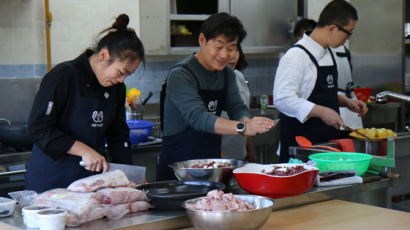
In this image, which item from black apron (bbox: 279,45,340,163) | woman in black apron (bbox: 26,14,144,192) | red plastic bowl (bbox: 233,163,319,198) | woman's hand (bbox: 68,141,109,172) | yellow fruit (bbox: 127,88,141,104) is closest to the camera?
red plastic bowl (bbox: 233,163,319,198)

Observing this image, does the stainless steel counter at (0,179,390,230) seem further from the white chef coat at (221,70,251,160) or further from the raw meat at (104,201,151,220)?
the white chef coat at (221,70,251,160)

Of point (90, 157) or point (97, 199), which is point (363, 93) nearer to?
point (90, 157)

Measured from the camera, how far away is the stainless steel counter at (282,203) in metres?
2.45

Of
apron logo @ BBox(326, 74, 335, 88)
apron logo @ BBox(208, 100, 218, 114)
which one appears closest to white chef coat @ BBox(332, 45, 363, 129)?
apron logo @ BBox(326, 74, 335, 88)

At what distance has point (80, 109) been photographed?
322 cm

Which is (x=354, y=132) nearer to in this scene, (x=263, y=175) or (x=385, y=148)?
(x=385, y=148)

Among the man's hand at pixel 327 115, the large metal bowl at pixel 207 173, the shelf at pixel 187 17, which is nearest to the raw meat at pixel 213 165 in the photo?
the large metal bowl at pixel 207 173

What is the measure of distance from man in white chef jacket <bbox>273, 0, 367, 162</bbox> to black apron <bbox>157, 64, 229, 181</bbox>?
21.6 inches

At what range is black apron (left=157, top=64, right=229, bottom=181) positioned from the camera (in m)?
3.58

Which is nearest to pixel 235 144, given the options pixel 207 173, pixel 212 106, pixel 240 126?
pixel 212 106

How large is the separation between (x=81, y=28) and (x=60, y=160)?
2464 millimetres

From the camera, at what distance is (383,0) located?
7398mm

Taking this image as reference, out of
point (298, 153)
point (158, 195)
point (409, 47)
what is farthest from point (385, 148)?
point (409, 47)

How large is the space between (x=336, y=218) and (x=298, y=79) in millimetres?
1470
